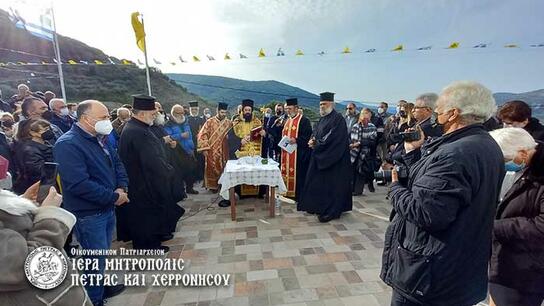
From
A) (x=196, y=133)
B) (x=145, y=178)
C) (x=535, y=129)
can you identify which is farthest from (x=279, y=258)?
(x=196, y=133)

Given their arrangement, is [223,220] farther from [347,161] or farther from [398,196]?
[398,196]

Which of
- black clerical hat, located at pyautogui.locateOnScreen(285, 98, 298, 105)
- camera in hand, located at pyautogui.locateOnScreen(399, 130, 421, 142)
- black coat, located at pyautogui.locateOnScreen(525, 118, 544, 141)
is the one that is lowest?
black coat, located at pyautogui.locateOnScreen(525, 118, 544, 141)

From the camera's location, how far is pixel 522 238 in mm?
1752

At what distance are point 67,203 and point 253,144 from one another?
3935 mm

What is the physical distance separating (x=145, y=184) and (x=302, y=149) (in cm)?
Result: 334

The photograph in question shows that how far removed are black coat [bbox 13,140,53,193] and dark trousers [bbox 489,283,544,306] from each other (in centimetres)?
404

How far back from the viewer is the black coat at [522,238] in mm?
1741

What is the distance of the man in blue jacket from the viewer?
2469 millimetres

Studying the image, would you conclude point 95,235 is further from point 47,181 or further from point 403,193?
point 403,193

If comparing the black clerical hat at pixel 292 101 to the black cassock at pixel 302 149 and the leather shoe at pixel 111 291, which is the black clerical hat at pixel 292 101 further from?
the leather shoe at pixel 111 291

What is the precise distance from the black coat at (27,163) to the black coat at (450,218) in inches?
130

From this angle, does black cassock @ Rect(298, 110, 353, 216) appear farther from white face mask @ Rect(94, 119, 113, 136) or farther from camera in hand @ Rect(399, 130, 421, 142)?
white face mask @ Rect(94, 119, 113, 136)

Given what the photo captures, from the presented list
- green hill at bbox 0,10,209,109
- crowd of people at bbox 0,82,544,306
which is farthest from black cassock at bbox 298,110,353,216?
green hill at bbox 0,10,209,109

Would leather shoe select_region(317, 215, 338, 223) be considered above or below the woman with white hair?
below
